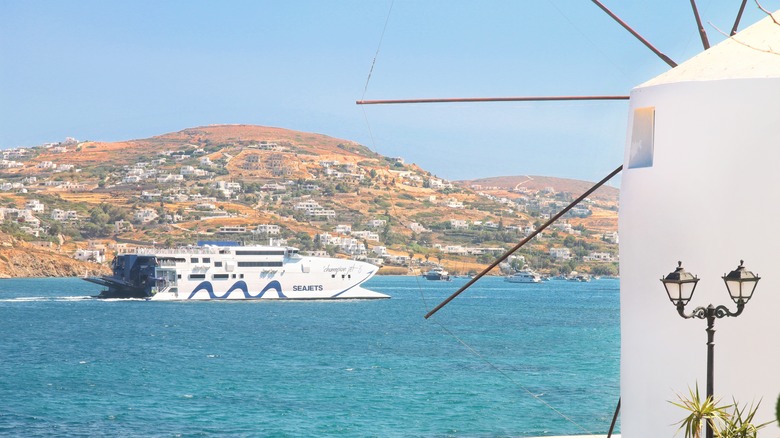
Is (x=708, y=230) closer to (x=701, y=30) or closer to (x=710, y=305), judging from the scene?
(x=710, y=305)

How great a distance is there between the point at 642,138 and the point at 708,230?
74 centimetres

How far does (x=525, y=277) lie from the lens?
150500 millimetres

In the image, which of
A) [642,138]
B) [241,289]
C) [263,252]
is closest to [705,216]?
[642,138]

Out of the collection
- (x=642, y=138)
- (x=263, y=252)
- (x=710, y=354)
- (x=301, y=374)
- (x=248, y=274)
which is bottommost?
(x=301, y=374)

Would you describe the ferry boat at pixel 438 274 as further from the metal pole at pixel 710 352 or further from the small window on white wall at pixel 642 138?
the metal pole at pixel 710 352

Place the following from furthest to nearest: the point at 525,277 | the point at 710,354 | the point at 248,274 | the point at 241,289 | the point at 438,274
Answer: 1. the point at 525,277
2. the point at 438,274
3. the point at 241,289
4. the point at 248,274
5. the point at 710,354

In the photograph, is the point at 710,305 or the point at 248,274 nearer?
the point at 710,305

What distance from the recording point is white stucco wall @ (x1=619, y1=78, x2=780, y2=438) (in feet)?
19.6

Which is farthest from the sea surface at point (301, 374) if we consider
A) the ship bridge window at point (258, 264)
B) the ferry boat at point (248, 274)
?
the ship bridge window at point (258, 264)

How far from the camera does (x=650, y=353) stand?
21.4 feet

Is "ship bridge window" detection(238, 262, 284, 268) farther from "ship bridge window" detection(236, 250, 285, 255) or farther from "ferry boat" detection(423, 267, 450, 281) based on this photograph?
"ferry boat" detection(423, 267, 450, 281)

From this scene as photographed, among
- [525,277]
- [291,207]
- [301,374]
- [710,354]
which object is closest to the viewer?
[710,354]

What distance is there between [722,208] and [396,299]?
295ft

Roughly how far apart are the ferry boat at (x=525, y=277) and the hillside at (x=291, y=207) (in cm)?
580
